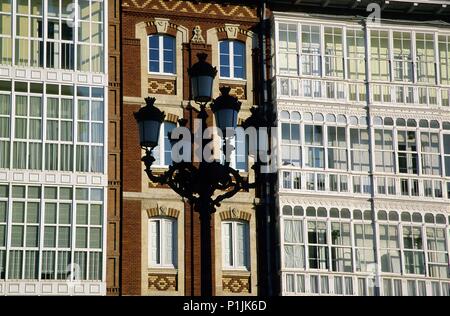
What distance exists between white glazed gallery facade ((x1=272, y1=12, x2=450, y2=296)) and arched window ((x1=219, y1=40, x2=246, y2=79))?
0.92 meters

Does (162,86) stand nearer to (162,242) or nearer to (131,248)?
(162,242)

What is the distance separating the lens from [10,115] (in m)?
28.3

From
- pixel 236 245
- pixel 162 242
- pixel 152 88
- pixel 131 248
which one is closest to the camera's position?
pixel 131 248

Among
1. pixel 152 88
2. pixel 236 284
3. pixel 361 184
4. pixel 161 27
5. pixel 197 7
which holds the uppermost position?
pixel 197 7

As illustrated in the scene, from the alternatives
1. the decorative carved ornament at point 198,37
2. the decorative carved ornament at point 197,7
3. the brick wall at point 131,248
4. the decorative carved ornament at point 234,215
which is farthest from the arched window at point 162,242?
the decorative carved ornament at point 197,7

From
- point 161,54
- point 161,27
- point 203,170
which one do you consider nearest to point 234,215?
point 161,54

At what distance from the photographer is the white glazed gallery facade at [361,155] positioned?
29.5 m

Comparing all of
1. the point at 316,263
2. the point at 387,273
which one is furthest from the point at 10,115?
the point at 387,273

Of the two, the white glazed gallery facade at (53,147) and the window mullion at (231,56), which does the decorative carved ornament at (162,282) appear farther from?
the window mullion at (231,56)

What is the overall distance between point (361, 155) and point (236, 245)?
457 cm

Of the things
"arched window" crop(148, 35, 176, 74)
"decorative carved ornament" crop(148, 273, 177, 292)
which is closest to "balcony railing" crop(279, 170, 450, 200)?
"decorative carved ornament" crop(148, 273, 177, 292)

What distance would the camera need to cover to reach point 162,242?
28891 mm

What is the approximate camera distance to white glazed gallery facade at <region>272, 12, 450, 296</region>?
96.9 feet

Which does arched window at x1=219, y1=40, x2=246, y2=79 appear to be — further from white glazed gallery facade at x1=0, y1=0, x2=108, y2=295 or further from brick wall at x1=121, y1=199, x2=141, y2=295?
brick wall at x1=121, y1=199, x2=141, y2=295
